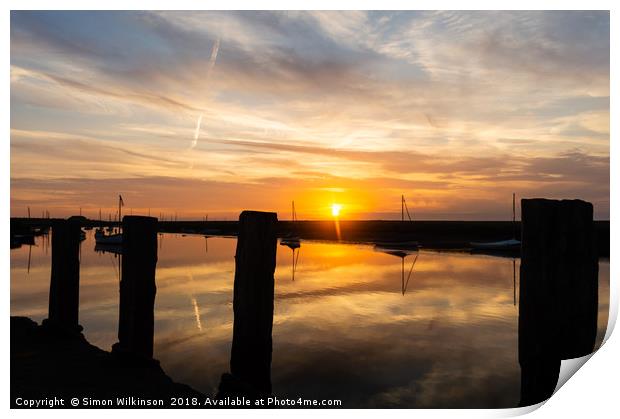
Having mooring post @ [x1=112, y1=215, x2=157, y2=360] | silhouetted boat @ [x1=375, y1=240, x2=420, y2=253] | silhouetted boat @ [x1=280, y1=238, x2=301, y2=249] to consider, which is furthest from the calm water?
silhouetted boat @ [x1=280, y1=238, x2=301, y2=249]

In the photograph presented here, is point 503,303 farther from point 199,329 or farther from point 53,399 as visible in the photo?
point 53,399

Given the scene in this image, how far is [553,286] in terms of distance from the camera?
4410mm

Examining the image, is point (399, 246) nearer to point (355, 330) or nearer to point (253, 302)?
point (355, 330)

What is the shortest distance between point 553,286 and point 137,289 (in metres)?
4.94

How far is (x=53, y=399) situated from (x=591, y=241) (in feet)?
18.9

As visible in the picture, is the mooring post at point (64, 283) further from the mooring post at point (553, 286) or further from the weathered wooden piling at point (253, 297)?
the mooring post at point (553, 286)

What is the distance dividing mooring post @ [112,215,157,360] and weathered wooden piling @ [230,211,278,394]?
1654 mm

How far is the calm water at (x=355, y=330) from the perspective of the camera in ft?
24.2

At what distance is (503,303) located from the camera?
1444 centimetres

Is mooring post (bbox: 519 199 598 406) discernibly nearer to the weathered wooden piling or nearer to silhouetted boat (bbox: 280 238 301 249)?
the weathered wooden piling

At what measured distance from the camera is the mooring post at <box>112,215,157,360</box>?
20.9 ft

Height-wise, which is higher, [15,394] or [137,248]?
[137,248]
